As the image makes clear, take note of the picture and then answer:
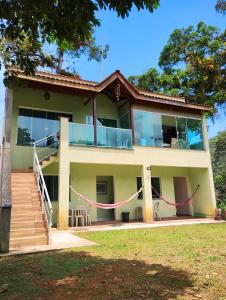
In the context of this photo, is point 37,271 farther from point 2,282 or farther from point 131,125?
point 131,125

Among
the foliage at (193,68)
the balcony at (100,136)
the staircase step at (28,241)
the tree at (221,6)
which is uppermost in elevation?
the tree at (221,6)

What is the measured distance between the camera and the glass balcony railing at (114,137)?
529 inches

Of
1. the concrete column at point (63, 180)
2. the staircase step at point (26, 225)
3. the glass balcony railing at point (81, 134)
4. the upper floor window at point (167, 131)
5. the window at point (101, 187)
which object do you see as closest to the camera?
the staircase step at point (26, 225)

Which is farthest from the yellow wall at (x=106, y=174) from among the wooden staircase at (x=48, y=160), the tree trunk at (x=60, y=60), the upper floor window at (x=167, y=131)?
the tree trunk at (x=60, y=60)

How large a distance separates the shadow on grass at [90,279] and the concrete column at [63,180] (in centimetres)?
515

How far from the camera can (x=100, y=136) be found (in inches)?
528

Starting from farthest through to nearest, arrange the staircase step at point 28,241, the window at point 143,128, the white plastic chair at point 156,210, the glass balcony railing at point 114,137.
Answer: the white plastic chair at point 156,210 < the window at point 143,128 < the glass balcony railing at point 114,137 < the staircase step at point 28,241

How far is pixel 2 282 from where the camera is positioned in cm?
480

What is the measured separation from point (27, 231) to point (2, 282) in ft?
11.2

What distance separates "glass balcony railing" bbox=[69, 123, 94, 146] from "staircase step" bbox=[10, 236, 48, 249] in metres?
5.42

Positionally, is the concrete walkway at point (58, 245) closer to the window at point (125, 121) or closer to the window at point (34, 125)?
the window at point (34, 125)

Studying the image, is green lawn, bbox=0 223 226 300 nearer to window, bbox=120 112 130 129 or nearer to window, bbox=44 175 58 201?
window, bbox=44 175 58 201

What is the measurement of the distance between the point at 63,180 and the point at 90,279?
7341mm

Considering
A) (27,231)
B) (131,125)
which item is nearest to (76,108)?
(131,125)
